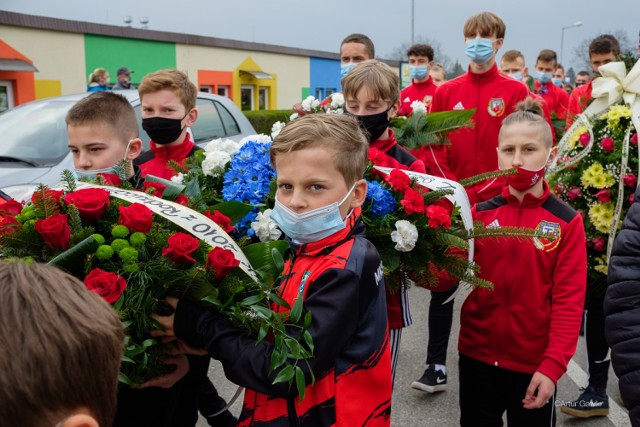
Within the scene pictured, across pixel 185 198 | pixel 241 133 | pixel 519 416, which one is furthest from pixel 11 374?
pixel 241 133

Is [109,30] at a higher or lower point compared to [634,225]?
higher

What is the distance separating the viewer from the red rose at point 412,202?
257 centimetres

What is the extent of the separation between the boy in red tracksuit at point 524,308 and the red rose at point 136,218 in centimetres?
172

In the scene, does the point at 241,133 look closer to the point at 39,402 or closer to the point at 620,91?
the point at 620,91

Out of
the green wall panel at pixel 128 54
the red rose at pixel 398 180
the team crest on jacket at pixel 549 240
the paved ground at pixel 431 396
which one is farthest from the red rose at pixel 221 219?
the green wall panel at pixel 128 54

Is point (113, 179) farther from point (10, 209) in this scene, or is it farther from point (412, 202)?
point (412, 202)

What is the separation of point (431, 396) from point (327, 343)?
9.34 feet

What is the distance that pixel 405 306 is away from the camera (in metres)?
3.10

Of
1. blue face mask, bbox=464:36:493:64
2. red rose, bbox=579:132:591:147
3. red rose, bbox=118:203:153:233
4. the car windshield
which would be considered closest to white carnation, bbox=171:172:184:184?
red rose, bbox=118:203:153:233

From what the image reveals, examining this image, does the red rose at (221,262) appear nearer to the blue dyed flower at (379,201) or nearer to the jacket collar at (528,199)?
the blue dyed flower at (379,201)

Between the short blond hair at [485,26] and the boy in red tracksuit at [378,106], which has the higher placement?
the short blond hair at [485,26]

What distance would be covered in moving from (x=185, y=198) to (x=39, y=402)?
1.32 meters

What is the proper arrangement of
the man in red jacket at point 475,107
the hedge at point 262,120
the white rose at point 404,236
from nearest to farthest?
the white rose at point 404,236, the man in red jacket at point 475,107, the hedge at point 262,120

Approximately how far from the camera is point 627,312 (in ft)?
6.01
